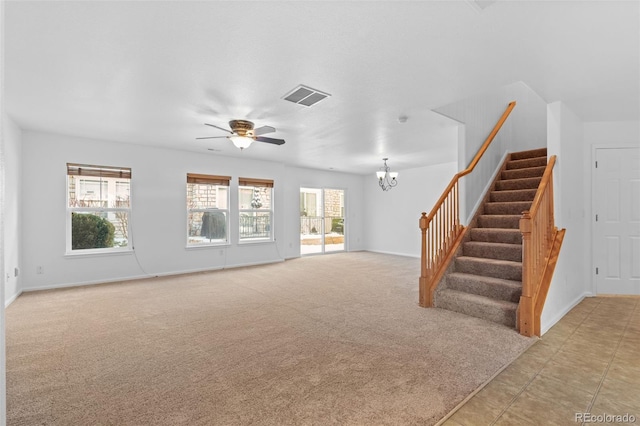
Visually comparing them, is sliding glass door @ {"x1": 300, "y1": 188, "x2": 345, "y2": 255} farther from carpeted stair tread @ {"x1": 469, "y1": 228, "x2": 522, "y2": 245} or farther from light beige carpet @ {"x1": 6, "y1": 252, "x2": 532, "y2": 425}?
carpeted stair tread @ {"x1": 469, "y1": 228, "x2": 522, "y2": 245}

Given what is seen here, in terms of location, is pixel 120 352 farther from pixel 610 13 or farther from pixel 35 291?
pixel 610 13

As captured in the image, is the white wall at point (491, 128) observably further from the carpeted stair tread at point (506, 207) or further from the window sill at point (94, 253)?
the window sill at point (94, 253)

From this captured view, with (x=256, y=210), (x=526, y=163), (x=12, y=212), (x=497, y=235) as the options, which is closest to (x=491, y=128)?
(x=526, y=163)

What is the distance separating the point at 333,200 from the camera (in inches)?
366

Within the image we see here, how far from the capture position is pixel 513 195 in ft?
14.9

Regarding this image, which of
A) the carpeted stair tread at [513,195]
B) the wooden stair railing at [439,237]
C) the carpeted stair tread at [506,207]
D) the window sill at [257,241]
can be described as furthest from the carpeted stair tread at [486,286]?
the window sill at [257,241]

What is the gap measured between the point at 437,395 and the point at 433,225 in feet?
7.76

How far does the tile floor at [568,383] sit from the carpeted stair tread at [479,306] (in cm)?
34

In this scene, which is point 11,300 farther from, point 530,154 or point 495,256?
point 530,154

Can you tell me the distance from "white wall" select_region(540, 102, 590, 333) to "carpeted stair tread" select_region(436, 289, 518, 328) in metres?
0.31

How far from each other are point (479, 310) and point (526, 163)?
9.75 feet

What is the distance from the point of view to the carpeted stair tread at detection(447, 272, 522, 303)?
331cm

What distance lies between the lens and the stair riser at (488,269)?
351 centimetres

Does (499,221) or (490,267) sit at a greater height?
(499,221)
